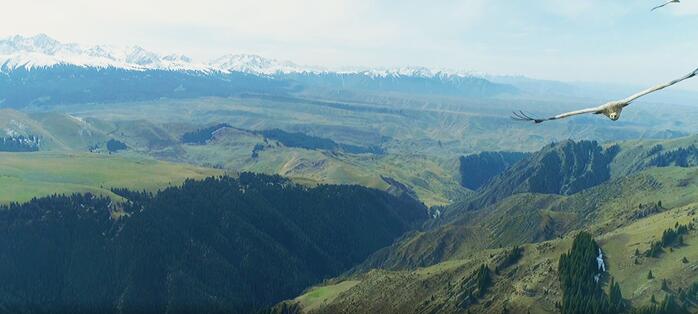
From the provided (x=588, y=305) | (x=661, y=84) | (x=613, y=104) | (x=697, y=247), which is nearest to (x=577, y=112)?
(x=613, y=104)

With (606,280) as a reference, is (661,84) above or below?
above

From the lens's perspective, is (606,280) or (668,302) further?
(606,280)

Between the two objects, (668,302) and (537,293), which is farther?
(537,293)

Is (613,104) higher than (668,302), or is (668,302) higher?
(613,104)

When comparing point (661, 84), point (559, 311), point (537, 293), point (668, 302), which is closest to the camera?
point (661, 84)

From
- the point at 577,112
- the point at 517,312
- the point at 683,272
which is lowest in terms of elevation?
the point at 517,312

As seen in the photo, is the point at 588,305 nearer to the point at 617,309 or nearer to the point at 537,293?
the point at 617,309

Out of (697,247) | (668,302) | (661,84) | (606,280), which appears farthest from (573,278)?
(661,84)

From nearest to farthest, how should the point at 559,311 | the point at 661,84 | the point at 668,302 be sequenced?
the point at 661,84
the point at 668,302
the point at 559,311

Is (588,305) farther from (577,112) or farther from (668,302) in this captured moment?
(577,112)
